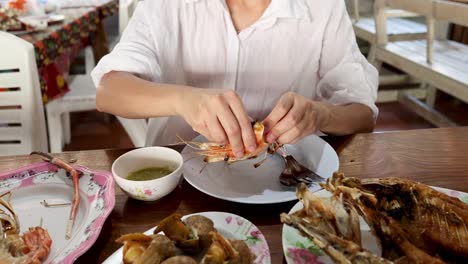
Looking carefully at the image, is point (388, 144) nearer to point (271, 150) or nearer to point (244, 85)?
point (271, 150)

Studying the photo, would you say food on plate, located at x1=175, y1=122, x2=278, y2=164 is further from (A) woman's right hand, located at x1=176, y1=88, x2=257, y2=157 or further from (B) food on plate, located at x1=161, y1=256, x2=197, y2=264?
(B) food on plate, located at x1=161, y1=256, x2=197, y2=264

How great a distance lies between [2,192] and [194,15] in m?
0.71

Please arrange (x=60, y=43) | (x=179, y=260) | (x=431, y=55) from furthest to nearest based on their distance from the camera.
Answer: (x=431, y=55), (x=60, y=43), (x=179, y=260)

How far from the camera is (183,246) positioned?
0.59 meters

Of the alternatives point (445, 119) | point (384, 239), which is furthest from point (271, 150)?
point (445, 119)

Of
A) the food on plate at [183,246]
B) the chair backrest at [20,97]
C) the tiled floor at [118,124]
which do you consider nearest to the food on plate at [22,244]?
the food on plate at [183,246]

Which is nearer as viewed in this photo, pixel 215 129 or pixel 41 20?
pixel 215 129

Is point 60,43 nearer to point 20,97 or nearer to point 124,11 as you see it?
point 124,11

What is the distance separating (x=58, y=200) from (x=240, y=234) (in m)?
0.39

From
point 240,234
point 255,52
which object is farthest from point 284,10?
point 240,234

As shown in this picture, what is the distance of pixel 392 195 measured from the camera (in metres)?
0.62

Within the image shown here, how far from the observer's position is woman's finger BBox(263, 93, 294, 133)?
835mm

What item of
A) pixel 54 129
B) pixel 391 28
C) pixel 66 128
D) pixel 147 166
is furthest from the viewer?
pixel 391 28

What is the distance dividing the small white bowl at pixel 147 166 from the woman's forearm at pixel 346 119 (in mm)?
379
